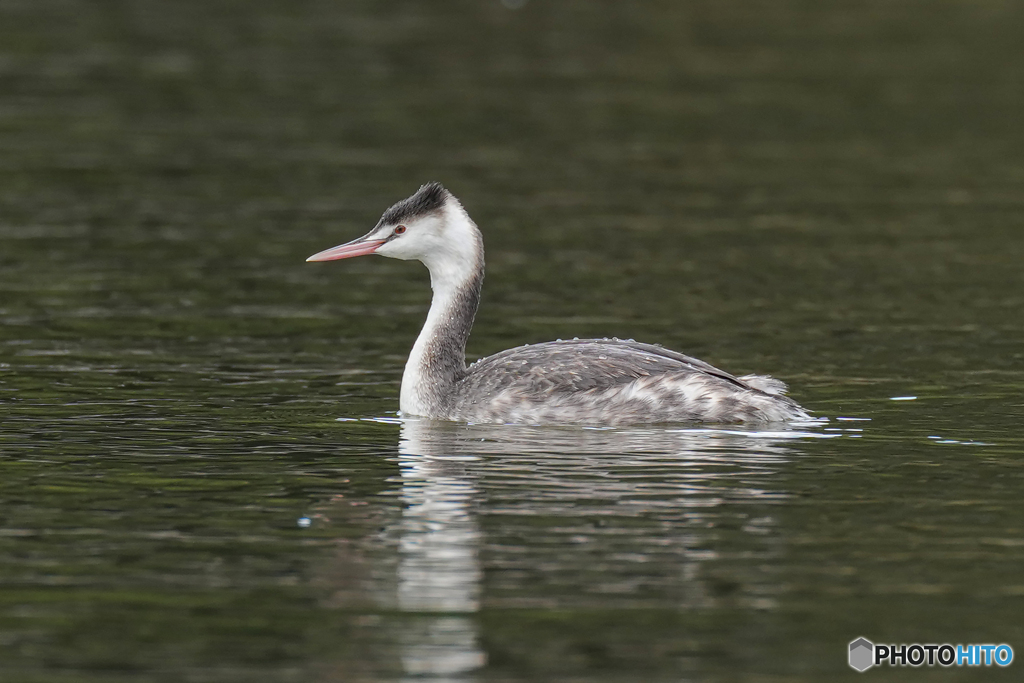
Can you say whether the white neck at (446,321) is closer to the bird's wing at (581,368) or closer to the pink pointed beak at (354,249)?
the bird's wing at (581,368)

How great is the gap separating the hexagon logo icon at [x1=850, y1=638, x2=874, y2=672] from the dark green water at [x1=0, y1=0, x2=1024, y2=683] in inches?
3.6

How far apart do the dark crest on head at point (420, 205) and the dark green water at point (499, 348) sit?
1.48m

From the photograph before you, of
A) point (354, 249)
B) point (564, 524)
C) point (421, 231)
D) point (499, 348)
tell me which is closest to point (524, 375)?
point (421, 231)

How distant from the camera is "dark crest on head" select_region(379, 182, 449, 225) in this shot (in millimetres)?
13711

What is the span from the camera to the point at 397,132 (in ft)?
94.5

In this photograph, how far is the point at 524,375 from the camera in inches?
520

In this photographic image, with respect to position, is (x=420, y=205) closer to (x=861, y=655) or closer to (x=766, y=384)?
(x=766, y=384)

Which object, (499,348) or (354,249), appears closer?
(354,249)

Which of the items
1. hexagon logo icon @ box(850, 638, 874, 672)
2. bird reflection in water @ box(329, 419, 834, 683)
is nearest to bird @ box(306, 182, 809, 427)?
bird reflection in water @ box(329, 419, 834, 683)

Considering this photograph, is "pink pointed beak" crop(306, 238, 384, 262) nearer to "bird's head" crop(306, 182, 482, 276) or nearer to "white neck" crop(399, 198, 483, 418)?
"bird's head" crop(306, 182, 482, 276)

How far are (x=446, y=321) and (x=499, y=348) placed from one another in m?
2.10

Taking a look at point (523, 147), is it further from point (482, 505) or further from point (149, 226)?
point (482, 505)

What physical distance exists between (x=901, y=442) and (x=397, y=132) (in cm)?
1768

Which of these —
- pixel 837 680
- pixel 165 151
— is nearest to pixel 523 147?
pixel 165 151
